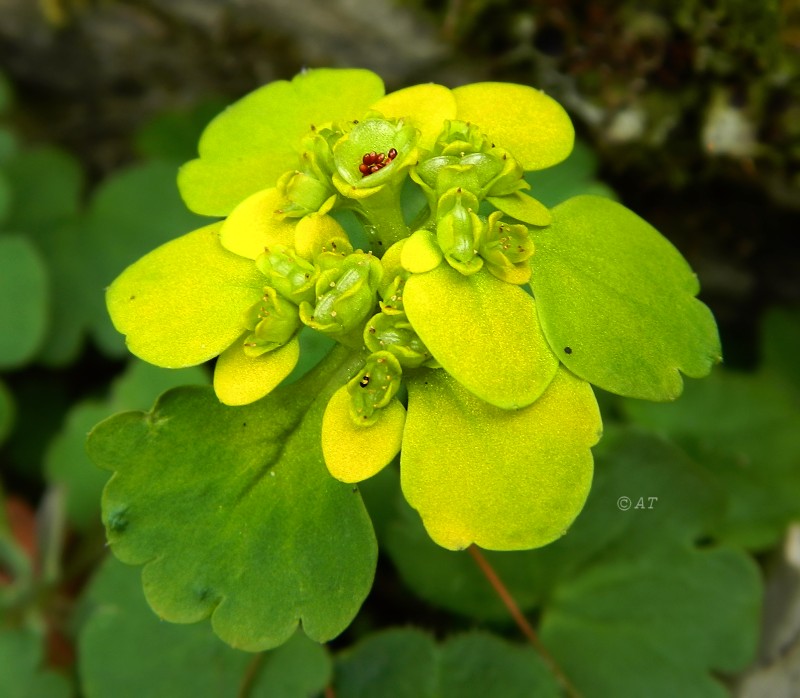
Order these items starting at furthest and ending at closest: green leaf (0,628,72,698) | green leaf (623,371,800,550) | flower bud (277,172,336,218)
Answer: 1. green leaf (623,371,800,550)
2. green leaf (0,628,72,698)
3. flower bud (277,172,336,218)

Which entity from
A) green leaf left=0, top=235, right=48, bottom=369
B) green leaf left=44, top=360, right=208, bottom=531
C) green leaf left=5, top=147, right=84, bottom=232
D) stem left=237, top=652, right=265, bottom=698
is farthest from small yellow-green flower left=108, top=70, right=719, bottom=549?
green leaf left=5, top=147, right=84, bottom=232

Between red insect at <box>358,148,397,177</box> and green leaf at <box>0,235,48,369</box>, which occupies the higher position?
red insect at <box>358,148,397,177</box>

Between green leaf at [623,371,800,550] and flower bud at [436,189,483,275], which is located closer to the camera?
flower bud at [436,189,483,275]

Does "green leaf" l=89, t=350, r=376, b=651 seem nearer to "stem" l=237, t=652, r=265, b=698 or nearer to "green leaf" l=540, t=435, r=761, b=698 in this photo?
"stem" l=237, t=652, r=265, b=698

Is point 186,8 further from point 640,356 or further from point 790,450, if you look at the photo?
point 790,450

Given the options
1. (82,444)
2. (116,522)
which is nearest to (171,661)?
(116,522)

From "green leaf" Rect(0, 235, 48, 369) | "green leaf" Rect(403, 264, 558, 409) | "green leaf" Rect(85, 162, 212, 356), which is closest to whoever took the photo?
"green leaf" Rect(403, 264, 558, 409)

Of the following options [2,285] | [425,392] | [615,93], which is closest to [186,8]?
[2,285]

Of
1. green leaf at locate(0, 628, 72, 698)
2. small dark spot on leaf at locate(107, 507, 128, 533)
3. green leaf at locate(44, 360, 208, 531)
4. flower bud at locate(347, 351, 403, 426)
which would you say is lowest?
green leaf at locate(0, 628, 72, 698)
